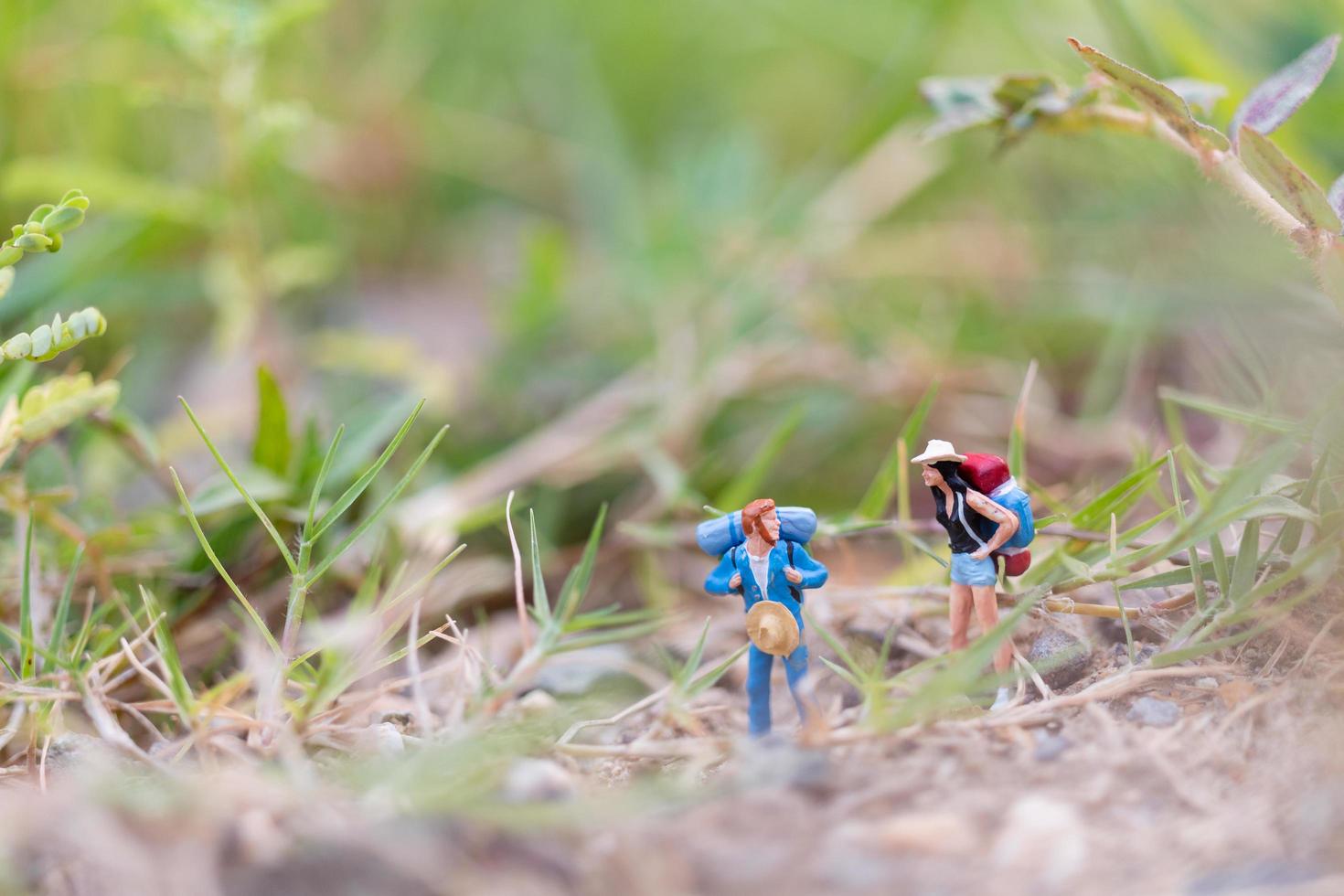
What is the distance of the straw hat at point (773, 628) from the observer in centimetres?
138

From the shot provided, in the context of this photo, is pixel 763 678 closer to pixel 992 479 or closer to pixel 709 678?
pixel 709 678

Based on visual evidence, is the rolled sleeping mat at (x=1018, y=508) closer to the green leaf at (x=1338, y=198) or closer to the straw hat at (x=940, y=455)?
the straw hat at (x=940, y=455)

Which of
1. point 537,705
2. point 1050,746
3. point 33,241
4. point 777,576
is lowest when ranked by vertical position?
point 537,705

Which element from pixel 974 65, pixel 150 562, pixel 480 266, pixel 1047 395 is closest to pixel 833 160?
pixel 974 65

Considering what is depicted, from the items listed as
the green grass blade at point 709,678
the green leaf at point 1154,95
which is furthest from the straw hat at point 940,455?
the green leaf at point 1154,95

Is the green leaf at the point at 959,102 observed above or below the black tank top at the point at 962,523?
above

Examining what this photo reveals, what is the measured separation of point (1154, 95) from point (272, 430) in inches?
56.3

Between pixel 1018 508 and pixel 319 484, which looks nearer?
pixel 319 484

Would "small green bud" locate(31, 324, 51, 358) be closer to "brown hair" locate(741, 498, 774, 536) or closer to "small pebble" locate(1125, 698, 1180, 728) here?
"brown hair" locate(741, 498, 774, 536)

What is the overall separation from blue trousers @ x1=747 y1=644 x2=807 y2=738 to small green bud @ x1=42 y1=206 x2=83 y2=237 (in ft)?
3.24

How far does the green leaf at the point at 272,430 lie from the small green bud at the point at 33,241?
19.1 inches

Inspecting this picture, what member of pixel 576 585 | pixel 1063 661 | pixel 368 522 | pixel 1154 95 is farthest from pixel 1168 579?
pixel 368 522

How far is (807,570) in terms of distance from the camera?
1418 millimetres

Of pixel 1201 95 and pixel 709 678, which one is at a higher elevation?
pixel 1201 95
